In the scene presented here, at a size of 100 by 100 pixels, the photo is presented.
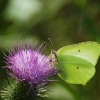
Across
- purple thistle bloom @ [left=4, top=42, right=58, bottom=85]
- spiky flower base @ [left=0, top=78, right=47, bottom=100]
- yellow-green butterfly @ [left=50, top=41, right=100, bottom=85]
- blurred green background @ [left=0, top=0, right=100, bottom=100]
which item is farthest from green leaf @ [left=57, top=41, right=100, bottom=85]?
blurred green background @ [left=0, top=0, right=100, bottom=100]

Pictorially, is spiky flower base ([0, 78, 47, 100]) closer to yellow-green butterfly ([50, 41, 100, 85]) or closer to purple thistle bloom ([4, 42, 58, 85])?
purple thistle bloom ([4, 42, 58, 85])

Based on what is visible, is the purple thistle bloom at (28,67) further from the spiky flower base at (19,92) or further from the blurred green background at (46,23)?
the blurred green background at (46,23)

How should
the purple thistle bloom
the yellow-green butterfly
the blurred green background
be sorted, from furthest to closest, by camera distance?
the blurred green background
the yellow-green butterfly
the purple thistle bloom

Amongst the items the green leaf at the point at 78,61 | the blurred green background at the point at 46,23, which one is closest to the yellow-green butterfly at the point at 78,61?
the green leaf at the point at 78,61

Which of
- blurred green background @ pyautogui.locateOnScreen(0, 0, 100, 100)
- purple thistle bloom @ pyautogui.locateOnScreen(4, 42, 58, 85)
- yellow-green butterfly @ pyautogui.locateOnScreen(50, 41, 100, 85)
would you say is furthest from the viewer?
blurred green background @ pyautogui.locateOnScreen(0, 0, 100, 100)

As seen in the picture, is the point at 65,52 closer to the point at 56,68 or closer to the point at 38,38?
the point at 56,68

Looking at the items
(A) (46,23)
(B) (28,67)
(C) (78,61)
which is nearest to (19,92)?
(B) (28,67)

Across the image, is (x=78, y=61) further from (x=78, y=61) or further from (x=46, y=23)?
(x=46, y=23)
